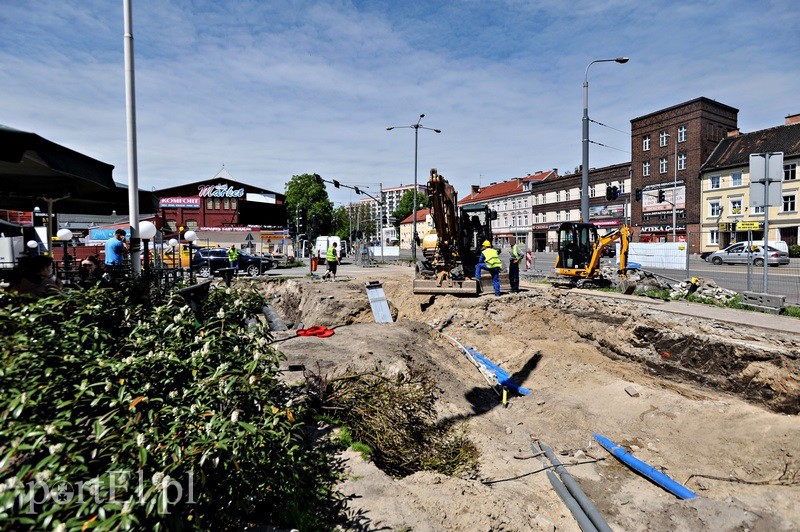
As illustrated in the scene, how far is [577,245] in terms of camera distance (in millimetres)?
16578

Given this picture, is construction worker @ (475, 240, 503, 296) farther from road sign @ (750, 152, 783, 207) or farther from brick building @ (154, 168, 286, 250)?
brick building @ (154, 168, 286, 250)

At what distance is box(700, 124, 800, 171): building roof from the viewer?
3669cm

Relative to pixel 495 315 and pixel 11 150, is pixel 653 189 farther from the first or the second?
pixel 11 150

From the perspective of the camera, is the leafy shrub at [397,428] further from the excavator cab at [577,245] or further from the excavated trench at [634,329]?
the excavator cab at [577,245]

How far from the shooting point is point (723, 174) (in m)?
39.7

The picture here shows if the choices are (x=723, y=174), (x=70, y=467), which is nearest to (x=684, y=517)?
(x=70, y=467)

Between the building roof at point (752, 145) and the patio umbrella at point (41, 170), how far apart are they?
4510 centimetres

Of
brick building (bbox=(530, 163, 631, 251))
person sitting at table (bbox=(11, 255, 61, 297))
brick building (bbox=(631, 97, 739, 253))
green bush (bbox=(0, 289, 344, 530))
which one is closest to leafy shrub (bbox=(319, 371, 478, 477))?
green bush (bbox=(0, 289, 344, 530))

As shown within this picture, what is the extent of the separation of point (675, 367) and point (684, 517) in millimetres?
4906

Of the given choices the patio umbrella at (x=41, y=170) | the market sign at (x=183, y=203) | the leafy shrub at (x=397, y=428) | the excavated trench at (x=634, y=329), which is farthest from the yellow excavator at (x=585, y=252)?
the market sign at (x=183, y=203)

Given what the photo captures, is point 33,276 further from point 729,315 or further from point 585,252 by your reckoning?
point 585,252

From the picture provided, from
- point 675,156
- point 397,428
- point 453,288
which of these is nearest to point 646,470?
point 397,428

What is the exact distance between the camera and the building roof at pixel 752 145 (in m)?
36.7

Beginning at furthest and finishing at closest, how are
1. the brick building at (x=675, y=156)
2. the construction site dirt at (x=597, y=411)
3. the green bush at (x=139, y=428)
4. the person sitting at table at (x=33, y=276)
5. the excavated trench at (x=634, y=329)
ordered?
the brick building at (x=675, y=156), the excavated trench at (x=634, y=329), the person sitting at table at (x=33, y=276), the construction site dirt at (x=597, y=411), the green bush at (x=139, y=428)
